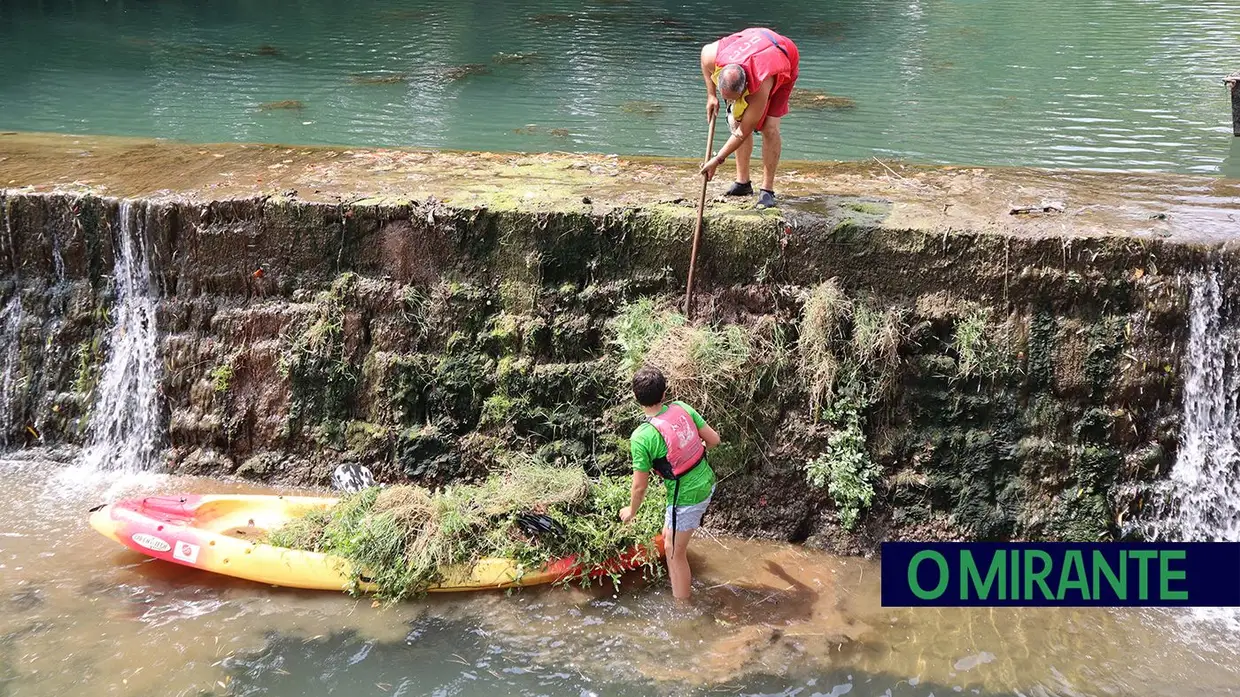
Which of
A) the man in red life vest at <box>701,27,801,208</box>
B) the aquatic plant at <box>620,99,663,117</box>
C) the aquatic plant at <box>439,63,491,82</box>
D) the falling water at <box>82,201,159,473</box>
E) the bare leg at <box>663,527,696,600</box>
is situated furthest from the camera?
the aquatic plant at <box>439,63,491,82</box>

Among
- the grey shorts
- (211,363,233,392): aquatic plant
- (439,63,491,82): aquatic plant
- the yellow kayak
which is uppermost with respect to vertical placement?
(439,63,491,82): aquatic plant

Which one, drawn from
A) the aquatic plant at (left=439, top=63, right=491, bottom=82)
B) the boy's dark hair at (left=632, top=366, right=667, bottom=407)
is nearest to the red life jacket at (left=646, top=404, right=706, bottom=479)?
the boy's dark hair at (left=632, top=366, right=667, bottom=407)

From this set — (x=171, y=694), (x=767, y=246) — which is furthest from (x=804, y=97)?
(x=171, y=694)

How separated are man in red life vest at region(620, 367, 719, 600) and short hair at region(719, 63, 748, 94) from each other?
2038 mm

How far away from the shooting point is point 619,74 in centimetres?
1421

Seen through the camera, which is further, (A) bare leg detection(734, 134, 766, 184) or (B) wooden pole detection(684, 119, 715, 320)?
(A) bare leg detection(734, 134, 766, 184)

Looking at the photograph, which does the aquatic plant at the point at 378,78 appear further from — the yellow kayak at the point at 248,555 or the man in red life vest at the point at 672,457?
the man in red life vest at the point at 672,457

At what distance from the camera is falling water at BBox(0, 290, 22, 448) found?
7262 mm

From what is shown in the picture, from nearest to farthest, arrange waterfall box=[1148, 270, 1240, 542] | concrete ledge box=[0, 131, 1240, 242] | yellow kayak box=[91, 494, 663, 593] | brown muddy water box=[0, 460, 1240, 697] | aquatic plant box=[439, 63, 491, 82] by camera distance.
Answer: brown muddy water box=[0, 460, 1240, 697] < yellow kayak box=[91, 494, 663, 593] < waterfall box=[1148, 270, 1240, 542] < concrete ledge box=[0, 131, 1240, 242] < aquatic plant box=[439, 63, 491, 82]

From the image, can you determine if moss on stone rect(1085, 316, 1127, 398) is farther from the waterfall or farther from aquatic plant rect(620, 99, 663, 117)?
aquatic plant rect(620, 99, 663, 117)

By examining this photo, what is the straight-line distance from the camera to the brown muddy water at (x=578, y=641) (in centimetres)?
490

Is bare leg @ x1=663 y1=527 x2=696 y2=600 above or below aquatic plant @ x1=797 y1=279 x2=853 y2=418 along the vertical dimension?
below

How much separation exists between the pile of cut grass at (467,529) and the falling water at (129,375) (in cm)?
189

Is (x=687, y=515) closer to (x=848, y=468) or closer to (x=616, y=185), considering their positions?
(x=848, y=468)
